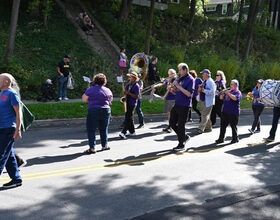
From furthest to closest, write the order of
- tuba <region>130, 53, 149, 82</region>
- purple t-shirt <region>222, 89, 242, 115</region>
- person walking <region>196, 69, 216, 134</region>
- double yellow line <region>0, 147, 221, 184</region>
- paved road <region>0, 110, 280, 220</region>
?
tuba <region>130, 53, 149, 82</region>
person walking <region>196, 69, 216, 134</region>
purple t-shirt <region>222, 89, 242, 115</region>
double yellow line <region>0, 147, 221, 184</region>
paved road <region>0, 110, 280, 220</region>

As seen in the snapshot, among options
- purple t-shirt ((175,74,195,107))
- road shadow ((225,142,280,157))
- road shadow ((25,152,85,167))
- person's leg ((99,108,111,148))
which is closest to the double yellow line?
road shadow ((25,152,85,167))

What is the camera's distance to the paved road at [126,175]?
5508 millimetres

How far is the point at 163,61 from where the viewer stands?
2169cm

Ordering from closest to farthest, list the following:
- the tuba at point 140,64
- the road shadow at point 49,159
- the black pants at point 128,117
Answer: the road shadow at point 49,159, the black pants at point 128,117, the tuba at point 140,64

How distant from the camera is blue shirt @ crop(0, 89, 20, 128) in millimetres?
5871

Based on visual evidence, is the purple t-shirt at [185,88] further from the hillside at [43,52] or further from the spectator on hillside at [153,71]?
the spectator on hillside at [153,71]

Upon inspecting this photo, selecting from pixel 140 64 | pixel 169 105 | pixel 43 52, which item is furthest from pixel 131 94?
pixel 43 52

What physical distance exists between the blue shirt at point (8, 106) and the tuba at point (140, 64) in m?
12.3

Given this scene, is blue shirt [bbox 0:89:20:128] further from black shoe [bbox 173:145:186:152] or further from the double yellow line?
black shoe [bbox 173:145:186:152]

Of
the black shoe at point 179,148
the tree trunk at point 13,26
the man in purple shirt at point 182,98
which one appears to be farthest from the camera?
the tree trunk at point 13,26

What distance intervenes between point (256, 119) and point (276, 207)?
657 cm

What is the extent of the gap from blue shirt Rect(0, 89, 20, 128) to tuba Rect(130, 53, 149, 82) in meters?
12.3

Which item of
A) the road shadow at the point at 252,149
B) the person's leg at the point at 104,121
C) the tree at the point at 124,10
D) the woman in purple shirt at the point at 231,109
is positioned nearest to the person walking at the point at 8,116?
the person's leg at the point at 104,121

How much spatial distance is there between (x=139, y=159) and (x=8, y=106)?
3396 millimetres
